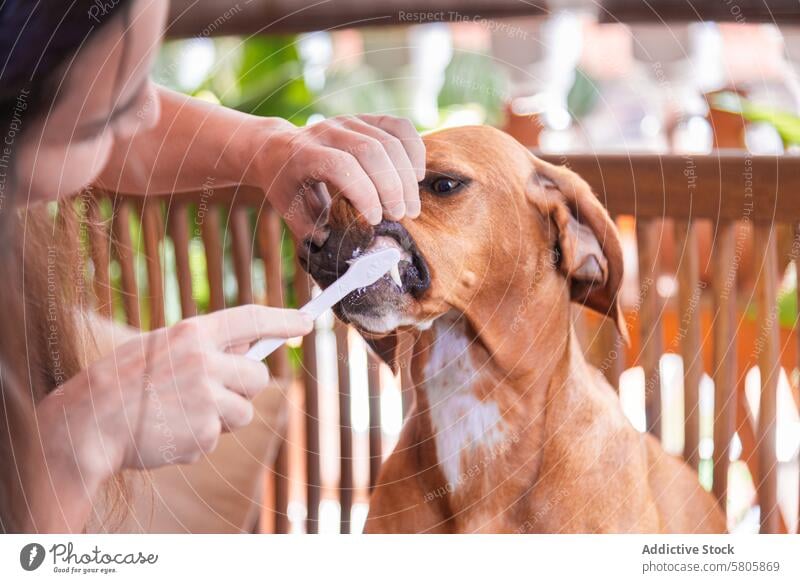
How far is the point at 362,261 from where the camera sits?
0.53 metres

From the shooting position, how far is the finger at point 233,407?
530mm

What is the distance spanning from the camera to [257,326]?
531 millimetres

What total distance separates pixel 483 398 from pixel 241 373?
0.18m

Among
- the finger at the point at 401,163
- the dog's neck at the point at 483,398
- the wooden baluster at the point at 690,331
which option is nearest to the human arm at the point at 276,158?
the finger at the point at 401,163

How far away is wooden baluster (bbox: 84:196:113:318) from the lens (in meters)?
0.60

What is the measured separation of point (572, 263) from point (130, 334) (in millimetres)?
338

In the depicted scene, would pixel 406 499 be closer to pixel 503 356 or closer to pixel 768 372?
pixel 503 356

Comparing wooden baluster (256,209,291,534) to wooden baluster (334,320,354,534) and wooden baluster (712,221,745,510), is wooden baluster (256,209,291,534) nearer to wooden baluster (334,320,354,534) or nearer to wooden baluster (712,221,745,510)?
wooden baluster (334,320,354,534)

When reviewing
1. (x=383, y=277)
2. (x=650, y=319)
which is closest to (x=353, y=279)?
(x=383, y=277)
